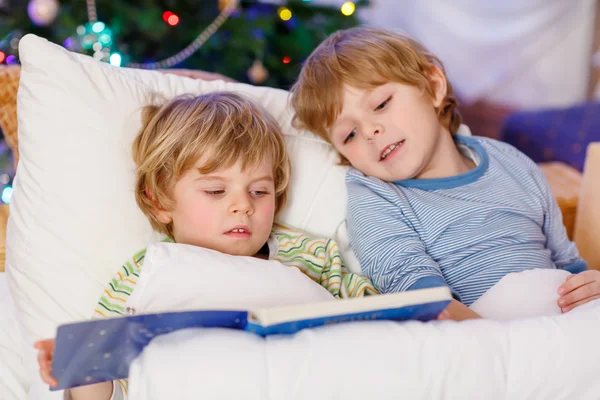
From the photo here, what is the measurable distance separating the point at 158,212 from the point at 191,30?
4.22ft

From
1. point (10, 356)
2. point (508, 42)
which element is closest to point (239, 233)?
point (10, 356)

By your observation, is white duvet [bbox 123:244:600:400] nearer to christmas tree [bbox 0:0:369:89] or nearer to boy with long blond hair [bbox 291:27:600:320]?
boy with long blond hair [bbox 291:27:600:320]

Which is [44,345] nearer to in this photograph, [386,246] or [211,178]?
[211,178]

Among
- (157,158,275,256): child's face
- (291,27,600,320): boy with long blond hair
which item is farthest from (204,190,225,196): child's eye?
(291,27,600,320): boy with long blond hair

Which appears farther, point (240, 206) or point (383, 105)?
point (383, 105)

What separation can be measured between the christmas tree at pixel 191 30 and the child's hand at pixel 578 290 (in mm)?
1440

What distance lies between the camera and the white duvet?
750mm

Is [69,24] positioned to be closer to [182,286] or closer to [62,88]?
[62,88]

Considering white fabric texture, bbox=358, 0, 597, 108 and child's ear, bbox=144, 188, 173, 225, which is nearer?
child's ear, bbox=144, 188, 173, 225

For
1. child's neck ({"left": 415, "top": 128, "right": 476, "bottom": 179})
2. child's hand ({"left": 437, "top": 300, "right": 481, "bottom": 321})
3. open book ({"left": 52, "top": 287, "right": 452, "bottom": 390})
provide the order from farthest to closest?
child's neck ({"left": 415, "top": 128, "right": 476, "bottom": 179})
child's hand ({"left": 437, "top": 300, "right": 481, "bottom": 321})
open book ({"left": 52, "top": 287, "right": 452, "bottom": 390})

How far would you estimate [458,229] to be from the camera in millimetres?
1297

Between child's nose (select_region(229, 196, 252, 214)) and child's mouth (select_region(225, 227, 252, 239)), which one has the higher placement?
child's nose (select_region(229, 196, 252, 214))

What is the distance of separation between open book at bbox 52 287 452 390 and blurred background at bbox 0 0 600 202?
3.12 feet

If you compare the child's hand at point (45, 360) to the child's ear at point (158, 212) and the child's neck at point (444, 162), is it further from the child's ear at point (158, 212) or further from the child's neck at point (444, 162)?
the child's neck at point (444, 162)
